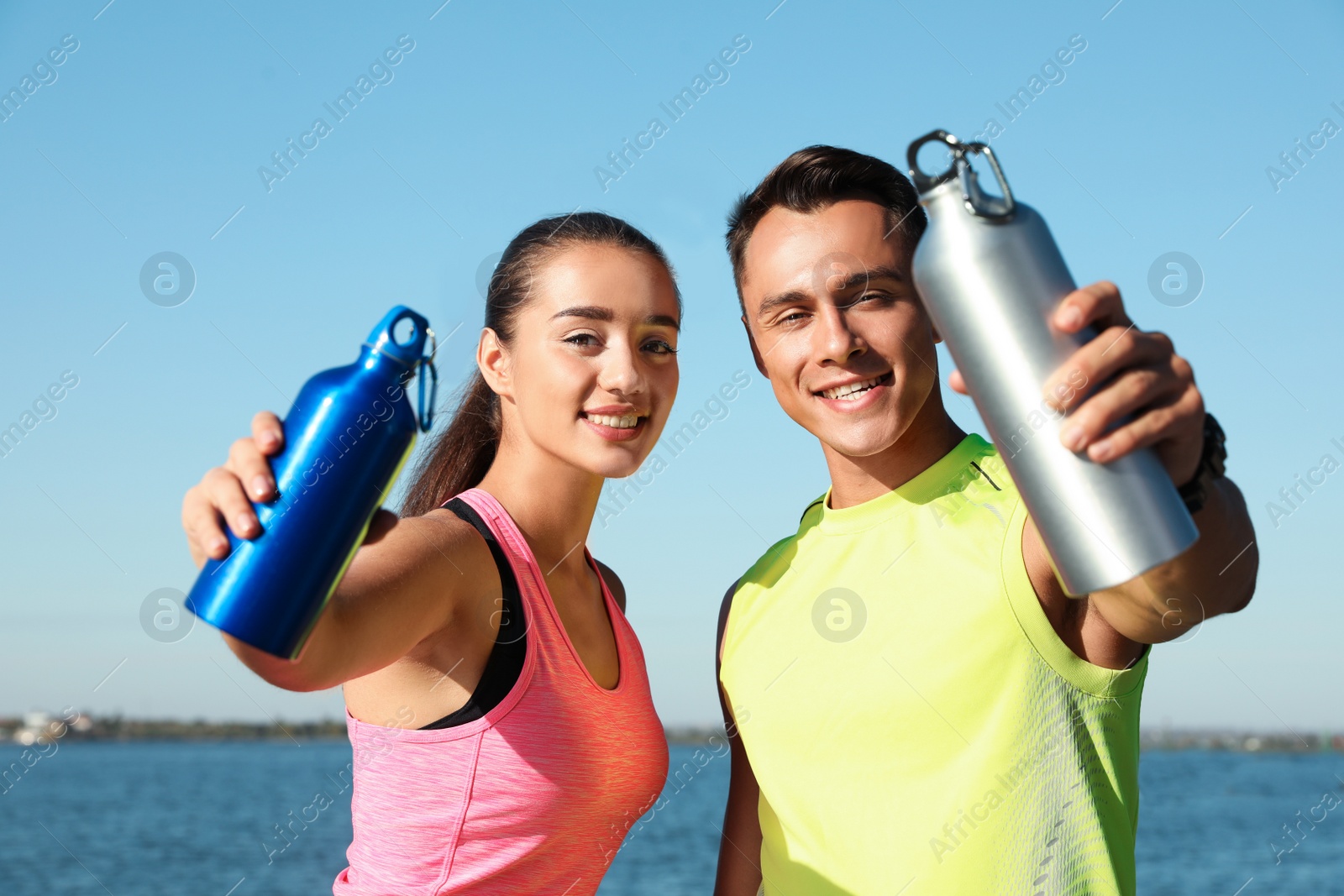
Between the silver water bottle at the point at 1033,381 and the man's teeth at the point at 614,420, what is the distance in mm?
1460

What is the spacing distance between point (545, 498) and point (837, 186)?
1.44 meters

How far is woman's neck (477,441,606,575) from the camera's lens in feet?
10.8

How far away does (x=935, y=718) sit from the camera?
2.79 meters

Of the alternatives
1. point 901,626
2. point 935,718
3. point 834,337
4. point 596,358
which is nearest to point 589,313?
point 596,358

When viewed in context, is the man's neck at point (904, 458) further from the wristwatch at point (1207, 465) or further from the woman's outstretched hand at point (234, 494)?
the woman's outstretched hand at point (234, 494)

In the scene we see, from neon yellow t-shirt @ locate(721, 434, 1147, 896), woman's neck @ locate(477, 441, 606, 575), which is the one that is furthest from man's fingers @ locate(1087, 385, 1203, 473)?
woman's neck @ locate(477, 441, 606, 575)

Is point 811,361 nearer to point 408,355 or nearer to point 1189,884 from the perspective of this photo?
point 408,355

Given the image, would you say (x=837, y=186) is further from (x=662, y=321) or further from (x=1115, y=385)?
(x=1115, y=385)

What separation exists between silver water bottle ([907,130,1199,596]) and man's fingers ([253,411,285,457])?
4.18 feet

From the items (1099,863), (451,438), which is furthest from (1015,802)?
(451,438)

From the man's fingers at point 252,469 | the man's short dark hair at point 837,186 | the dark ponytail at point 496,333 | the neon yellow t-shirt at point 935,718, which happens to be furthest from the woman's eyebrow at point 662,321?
the man's fingers at point 252,469

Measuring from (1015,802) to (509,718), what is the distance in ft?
4.55

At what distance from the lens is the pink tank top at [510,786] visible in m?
2.79

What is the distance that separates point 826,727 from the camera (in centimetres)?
299
